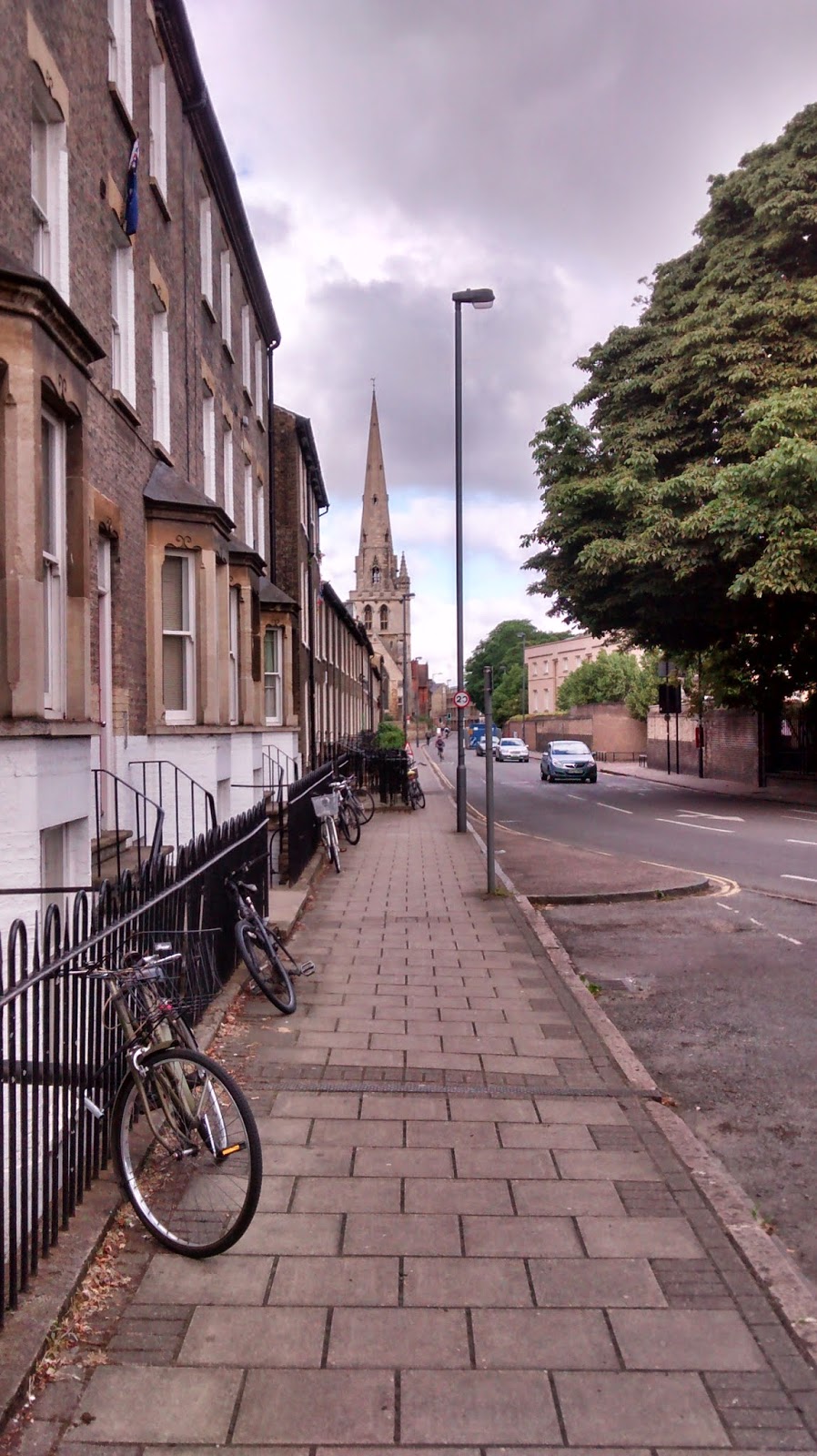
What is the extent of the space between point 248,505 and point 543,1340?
18.4m

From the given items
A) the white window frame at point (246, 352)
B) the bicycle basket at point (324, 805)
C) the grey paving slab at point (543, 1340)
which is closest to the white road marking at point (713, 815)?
the bicycle basket at point (324, 805)

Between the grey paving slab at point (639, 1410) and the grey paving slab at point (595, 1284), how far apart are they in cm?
39

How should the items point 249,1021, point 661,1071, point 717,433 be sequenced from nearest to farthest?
point 661,1071
point 249,1021
point 717,433

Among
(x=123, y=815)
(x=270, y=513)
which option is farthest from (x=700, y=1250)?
(x=270, y=513)

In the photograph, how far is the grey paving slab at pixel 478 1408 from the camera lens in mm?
2859

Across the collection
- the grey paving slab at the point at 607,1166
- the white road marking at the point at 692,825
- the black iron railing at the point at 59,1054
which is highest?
the black iron railing at the point at 59,1054

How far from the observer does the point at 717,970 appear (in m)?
8.88

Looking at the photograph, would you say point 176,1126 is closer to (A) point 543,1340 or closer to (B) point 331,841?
(A) point 543,1340

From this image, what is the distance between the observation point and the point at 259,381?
2253cm

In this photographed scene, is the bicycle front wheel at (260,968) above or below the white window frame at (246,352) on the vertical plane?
below

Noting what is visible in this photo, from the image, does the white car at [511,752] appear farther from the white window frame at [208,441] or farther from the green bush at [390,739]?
the white window frame at [208,441]

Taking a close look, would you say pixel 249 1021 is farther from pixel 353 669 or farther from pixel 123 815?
pixel 353 669

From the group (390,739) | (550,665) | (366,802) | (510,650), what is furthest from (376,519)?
(366,802)

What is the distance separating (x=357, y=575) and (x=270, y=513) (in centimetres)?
8722
